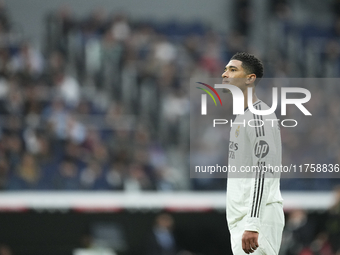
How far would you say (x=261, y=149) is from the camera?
3951mm

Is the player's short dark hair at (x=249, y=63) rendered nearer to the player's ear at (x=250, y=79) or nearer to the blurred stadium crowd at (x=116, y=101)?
the player's ear at (x=250, y=79)

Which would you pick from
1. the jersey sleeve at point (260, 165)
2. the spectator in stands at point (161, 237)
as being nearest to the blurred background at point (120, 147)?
the spectator in stands at point (161, 237)

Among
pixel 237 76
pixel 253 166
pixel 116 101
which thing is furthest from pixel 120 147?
pixel 253 166

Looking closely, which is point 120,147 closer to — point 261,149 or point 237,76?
point 237,76

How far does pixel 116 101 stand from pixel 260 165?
7.77 metres

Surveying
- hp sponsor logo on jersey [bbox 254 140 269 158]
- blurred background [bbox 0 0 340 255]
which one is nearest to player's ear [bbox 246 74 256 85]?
hp sponsor logo on jersey [bbox 254 140 269 158]

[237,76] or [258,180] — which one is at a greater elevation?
[237,76]

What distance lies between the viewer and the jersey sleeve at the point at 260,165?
384 cm

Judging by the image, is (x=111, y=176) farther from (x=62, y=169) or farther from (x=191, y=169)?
(x=191, y=169)

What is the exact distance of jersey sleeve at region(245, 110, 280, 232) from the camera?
384 centimetres

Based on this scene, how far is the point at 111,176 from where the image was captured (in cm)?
966

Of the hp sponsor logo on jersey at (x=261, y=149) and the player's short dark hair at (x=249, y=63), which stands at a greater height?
the player's short dark hair at (x=249, y=63)

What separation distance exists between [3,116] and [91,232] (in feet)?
7.91

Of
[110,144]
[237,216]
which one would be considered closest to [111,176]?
[110,144]
